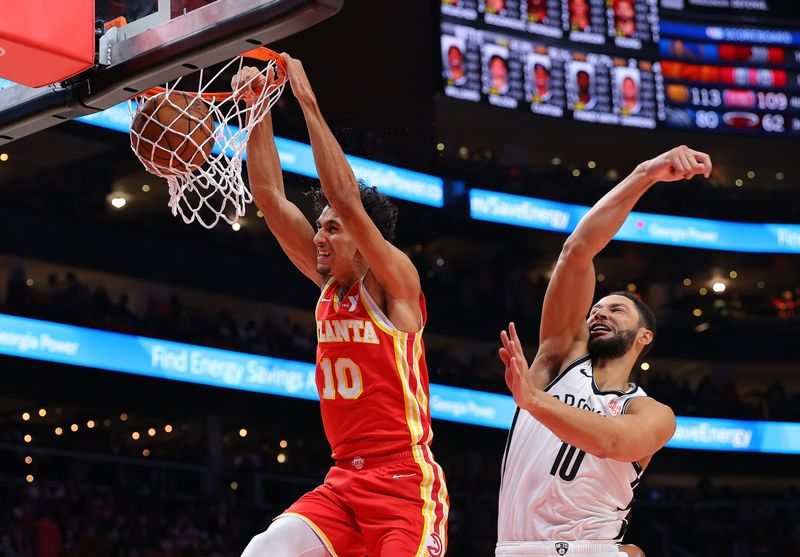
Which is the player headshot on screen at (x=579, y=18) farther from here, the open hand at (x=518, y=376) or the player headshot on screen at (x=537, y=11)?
the open hand at (x=518, y=376)

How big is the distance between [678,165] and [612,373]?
922mm

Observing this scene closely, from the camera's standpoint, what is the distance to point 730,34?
2322 cm

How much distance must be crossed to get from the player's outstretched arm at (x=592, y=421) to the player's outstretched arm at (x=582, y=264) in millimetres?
468

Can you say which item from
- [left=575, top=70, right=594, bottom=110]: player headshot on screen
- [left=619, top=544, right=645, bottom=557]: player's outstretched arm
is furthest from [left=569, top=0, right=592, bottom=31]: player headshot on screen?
[left=619, top=544, right=645, bottom=557]: player's outstretched arm

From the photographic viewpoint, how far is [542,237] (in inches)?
942

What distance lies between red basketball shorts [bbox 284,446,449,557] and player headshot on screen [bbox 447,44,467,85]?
54.5 feet

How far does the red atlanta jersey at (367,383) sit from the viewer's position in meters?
4.42

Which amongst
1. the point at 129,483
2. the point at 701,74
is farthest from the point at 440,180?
the point at 129,483

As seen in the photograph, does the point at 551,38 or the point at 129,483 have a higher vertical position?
the point at 551,38

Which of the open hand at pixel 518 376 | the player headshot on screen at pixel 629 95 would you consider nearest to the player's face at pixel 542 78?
the player headshot on screen at pixel 629 95

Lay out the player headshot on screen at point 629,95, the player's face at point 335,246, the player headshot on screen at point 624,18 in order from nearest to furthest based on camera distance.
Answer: the player's face at point 335,246, the player headshot on screen at point 624,18, the player headshot on screen at point 629,95

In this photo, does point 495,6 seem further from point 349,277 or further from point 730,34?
point 349,277

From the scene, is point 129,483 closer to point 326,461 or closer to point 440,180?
point 326,461

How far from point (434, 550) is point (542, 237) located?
1993cm
